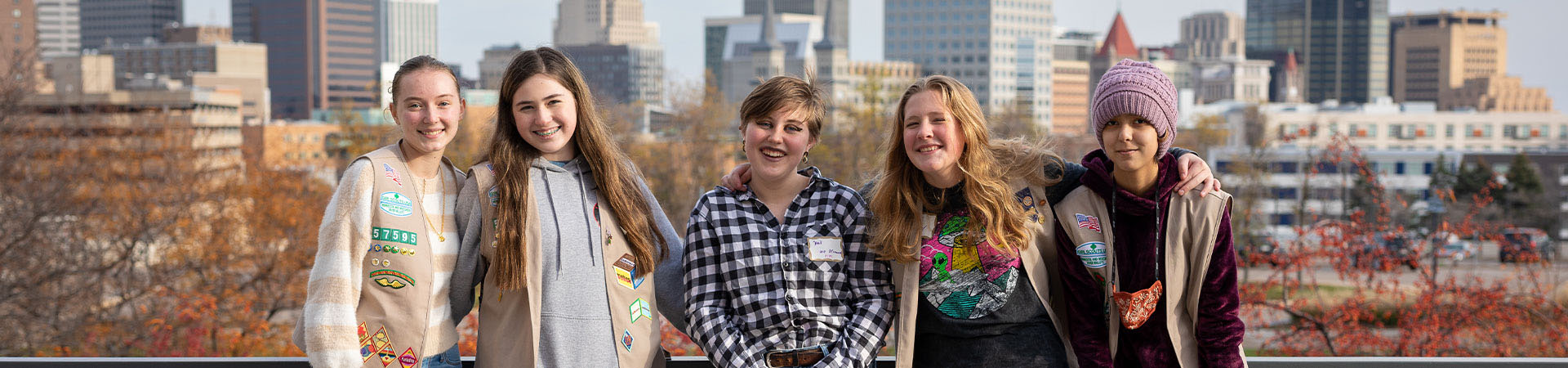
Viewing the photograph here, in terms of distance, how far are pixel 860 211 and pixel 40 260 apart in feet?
48.6

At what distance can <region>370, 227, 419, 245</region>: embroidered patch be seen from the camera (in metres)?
2.82

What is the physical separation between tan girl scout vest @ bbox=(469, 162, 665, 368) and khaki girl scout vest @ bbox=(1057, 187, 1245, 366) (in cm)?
113

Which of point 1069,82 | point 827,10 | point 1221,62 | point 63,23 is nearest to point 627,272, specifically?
point 1069,82

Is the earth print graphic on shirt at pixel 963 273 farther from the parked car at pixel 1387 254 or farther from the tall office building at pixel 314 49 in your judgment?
the tall office building at pixel 314 49

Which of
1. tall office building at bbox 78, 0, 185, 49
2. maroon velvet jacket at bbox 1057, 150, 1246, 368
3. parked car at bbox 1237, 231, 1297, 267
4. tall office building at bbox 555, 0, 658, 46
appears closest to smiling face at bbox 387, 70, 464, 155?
maroon velvet jacket at bbox 1057, 150, 1246, 368

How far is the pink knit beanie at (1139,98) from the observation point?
2775 mm

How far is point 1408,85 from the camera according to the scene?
123 meters

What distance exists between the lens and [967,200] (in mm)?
2926

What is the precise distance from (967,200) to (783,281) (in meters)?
0.51

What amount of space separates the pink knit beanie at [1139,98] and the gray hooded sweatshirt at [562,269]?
131 cm

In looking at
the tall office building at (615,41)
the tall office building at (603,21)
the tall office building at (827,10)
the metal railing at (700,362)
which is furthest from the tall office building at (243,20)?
the metal railing at (700,362)

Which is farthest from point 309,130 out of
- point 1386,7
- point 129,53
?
point 1386,7

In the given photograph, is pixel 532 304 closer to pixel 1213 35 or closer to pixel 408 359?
pixel 408 359

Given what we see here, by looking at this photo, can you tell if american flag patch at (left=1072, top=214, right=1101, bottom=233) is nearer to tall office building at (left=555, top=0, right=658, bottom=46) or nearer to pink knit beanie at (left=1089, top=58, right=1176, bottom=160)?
pink knit beanie at (left=1089, top=58, right=1176, bottom=160)
